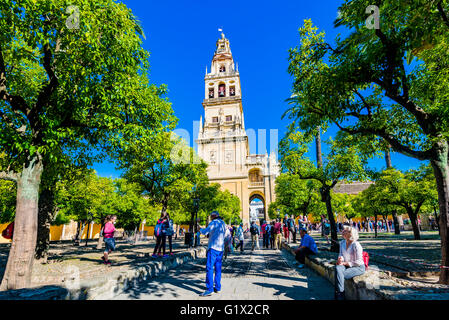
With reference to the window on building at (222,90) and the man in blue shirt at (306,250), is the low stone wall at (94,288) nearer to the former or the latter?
the man in blue shirt at (306,250)

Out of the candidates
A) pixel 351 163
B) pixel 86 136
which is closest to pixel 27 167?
pixel 86 136

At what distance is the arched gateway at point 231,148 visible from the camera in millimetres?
48156

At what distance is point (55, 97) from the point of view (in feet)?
21.2

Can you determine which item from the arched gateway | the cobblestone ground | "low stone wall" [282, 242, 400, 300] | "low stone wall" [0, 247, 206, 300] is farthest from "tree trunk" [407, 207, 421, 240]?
the arched gateway

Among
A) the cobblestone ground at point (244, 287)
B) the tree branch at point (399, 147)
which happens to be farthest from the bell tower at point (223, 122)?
the tree branch at point (399, 147)

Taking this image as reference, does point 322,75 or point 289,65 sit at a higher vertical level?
point 289,65

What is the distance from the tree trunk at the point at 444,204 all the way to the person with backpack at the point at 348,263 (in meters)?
1.96

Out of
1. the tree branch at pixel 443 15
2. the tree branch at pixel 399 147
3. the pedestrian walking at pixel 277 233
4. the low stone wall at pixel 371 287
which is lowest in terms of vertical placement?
the pedestrian walking at pixel 277 233

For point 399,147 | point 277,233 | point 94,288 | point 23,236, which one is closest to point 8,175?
point 23,236

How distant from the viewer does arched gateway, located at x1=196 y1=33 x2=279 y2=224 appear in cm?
4816

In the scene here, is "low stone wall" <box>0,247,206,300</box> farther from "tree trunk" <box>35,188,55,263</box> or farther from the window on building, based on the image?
the window on building

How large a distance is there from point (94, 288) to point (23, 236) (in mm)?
2183

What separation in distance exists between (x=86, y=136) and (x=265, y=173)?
45.4 m
